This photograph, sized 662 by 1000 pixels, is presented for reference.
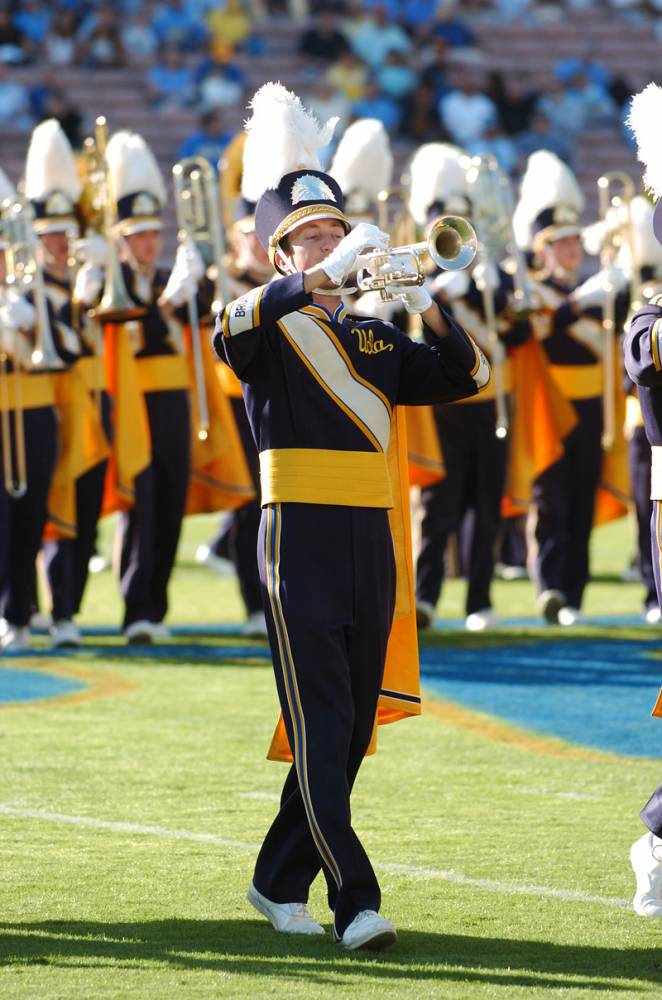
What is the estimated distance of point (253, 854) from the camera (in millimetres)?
5777

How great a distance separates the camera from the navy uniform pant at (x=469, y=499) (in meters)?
10.6

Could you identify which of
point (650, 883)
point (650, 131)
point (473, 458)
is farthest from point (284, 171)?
point (473, 458)

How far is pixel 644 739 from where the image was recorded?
7621 mm

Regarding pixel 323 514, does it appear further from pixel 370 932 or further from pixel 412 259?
pixel 370 932

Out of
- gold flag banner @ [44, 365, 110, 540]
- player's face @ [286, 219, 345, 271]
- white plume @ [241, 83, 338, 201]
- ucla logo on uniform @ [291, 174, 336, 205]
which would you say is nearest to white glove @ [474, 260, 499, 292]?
gold flag banner @ [44, 365, 110, 540]

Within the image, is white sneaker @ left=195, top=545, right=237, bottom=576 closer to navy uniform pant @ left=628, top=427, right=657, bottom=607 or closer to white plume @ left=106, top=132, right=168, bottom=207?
navy uniform pant @ left=628, top=427, right=657, bottom=607

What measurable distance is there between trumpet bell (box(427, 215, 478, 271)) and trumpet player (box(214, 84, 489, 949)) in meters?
0.11

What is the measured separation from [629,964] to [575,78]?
799 inches

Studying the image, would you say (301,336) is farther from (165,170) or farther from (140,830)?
(165,170)

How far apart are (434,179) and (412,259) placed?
6565 mm

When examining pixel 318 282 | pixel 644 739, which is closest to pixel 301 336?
pixel 318 282

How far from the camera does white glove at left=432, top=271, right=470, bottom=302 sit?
10.6 meters

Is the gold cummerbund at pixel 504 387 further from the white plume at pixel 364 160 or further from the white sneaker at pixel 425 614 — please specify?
the white plume at pixel 364 160

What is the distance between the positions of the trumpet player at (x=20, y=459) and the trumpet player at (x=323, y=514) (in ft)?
15.3
